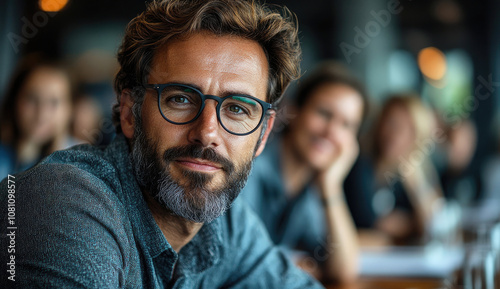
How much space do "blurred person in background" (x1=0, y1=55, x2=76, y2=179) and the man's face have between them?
1.62 metres

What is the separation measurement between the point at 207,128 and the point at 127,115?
10.1 inches

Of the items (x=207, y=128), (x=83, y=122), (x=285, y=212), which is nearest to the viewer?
(x=207, y=128)

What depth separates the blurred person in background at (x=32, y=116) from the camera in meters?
2.46

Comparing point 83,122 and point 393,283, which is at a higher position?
point 83,122

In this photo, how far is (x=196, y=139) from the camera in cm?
99

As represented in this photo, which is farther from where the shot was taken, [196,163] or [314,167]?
[314,167]

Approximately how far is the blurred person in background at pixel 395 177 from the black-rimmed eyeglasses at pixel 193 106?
6.78 ft

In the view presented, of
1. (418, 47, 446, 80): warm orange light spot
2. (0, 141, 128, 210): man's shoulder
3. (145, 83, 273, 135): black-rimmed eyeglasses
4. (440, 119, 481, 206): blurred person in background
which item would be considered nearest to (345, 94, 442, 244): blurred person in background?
(440, 119, 481, 206): blurred person in background

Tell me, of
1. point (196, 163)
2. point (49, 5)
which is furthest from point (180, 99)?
point (49, 5)

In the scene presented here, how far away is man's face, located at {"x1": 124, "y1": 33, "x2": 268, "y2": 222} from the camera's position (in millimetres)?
1006

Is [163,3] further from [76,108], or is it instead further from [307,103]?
[76,108]

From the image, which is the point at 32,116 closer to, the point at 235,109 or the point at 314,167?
the point at 314,167

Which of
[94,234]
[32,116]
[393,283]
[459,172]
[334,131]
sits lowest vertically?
[393,283]

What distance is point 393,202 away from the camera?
3.26 meters
